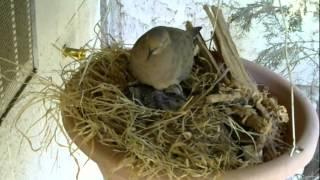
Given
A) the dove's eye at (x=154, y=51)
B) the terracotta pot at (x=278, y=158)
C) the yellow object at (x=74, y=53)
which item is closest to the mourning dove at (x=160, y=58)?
the dove's eye at (x=154, y=51)

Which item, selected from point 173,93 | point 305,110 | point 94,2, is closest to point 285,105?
point 305,110

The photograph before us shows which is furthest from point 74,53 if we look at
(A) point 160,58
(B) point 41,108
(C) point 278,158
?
(C) point 278,158

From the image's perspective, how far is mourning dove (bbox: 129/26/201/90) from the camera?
0.81 metres

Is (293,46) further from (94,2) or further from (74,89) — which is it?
(74,89)

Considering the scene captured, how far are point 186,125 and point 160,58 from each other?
10 cm

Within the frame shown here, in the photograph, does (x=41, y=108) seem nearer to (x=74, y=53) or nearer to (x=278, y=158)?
(x=74, y=53)

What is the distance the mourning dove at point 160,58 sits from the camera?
2.66 feet

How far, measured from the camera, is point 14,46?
2.97ft

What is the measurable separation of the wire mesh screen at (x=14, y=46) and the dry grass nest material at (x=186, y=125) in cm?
10

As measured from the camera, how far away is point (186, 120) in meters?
0.77

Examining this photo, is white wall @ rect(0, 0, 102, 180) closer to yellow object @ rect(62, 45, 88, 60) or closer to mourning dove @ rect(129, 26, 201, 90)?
yellow object @ rect(62, 45, 88, 60)

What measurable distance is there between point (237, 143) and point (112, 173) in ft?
0.56

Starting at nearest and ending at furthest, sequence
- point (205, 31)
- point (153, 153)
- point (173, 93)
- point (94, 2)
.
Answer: point (153, 153) < point (173, 93) < point (205, 31) < point (94, 2)

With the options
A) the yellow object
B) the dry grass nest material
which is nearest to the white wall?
the yellow object
